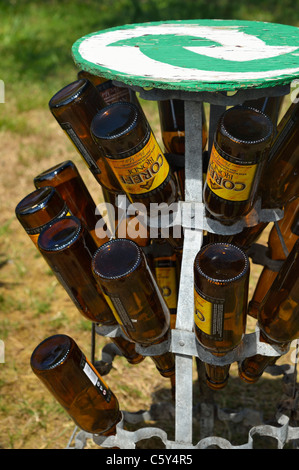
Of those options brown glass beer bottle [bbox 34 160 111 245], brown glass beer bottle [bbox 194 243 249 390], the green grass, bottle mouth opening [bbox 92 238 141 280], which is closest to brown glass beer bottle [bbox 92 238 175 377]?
bottle mouth opening [bbox 92 238 141 280]

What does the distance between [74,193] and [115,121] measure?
430 millimetres

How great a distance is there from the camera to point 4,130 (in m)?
4.18

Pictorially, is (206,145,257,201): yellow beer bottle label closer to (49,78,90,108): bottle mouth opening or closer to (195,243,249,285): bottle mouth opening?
(195,243,249,285): bottle mouth opening

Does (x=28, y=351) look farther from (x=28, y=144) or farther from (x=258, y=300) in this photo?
(x=28, y=144)

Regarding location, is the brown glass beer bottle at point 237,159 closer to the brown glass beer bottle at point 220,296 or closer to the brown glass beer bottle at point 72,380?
the brown glass beer bottle at point 220,296

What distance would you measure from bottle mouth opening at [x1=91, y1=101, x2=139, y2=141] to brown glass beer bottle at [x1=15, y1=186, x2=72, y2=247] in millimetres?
278

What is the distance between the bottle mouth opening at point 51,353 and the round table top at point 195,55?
691 millimetres

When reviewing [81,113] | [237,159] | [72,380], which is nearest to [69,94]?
[81,113]

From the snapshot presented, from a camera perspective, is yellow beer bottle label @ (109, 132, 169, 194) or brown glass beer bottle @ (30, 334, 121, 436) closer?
yellow beer bottle label @ (109, 132, 169, 194)

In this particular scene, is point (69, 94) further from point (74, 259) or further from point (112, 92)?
point (74, 259)

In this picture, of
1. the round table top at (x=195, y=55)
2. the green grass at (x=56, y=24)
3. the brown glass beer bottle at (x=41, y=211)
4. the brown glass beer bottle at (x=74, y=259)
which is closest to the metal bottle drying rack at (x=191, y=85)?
the round table top at (x=195, y=55)

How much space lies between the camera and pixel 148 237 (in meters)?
1.51

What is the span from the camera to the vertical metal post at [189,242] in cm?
122

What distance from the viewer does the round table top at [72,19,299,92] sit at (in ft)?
3.52
